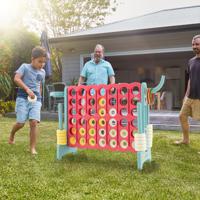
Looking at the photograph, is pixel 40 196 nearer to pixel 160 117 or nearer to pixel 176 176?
pixel 176 176

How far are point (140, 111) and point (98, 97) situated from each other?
1.94 feet

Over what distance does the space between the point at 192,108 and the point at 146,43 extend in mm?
5897

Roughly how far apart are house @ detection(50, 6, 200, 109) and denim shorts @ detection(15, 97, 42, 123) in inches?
224

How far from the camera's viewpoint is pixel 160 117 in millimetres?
8734

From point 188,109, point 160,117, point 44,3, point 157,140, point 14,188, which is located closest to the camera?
point 14,188

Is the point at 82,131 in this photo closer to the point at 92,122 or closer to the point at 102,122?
the point at 92,122

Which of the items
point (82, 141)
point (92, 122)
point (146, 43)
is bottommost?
point (82, 141)

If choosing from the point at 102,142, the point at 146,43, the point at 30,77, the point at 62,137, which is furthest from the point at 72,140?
the point at 146,43

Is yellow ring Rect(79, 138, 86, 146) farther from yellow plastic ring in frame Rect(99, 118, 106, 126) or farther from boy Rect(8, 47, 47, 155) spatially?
boy Rect(8, 47, 47, 155)

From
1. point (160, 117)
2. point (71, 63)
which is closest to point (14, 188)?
point (160, 117)

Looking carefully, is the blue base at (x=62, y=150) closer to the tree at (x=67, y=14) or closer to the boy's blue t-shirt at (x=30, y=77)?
the boy's blue t-shirt at (x=30, y=77)

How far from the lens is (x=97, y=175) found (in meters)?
3.45

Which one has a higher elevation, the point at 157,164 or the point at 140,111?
the point at 140,111

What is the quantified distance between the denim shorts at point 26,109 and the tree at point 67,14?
61.7 ft
